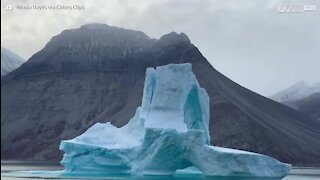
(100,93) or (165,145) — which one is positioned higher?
(100,93)

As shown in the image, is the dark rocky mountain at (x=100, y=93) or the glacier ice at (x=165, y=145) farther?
the dark rocky mountain at (x=100, y=93)

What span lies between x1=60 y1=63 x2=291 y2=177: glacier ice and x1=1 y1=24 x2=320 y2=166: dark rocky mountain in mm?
32750

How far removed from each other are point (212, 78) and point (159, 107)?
39.4 metres

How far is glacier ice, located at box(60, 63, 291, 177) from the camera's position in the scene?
16.9 metres

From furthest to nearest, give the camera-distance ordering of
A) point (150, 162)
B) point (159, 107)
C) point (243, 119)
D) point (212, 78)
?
point (212, 78) → point (243, 119) → point (159, 107) → point (150, 162)

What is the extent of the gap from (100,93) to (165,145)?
44.6 metres

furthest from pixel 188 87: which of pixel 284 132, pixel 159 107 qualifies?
pixel 284 132

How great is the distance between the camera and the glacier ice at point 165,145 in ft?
55.5

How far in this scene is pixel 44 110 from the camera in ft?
194

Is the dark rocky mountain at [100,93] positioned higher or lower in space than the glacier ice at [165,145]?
higher

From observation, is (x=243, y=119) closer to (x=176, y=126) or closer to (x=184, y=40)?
(x=184, y=40)

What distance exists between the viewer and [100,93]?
61312 mm

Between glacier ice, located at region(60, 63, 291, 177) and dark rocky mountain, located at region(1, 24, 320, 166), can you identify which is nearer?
glacier ice, located at region(60, 63, 291, 177)

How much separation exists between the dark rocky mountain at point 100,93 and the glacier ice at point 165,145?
32.7 meters
